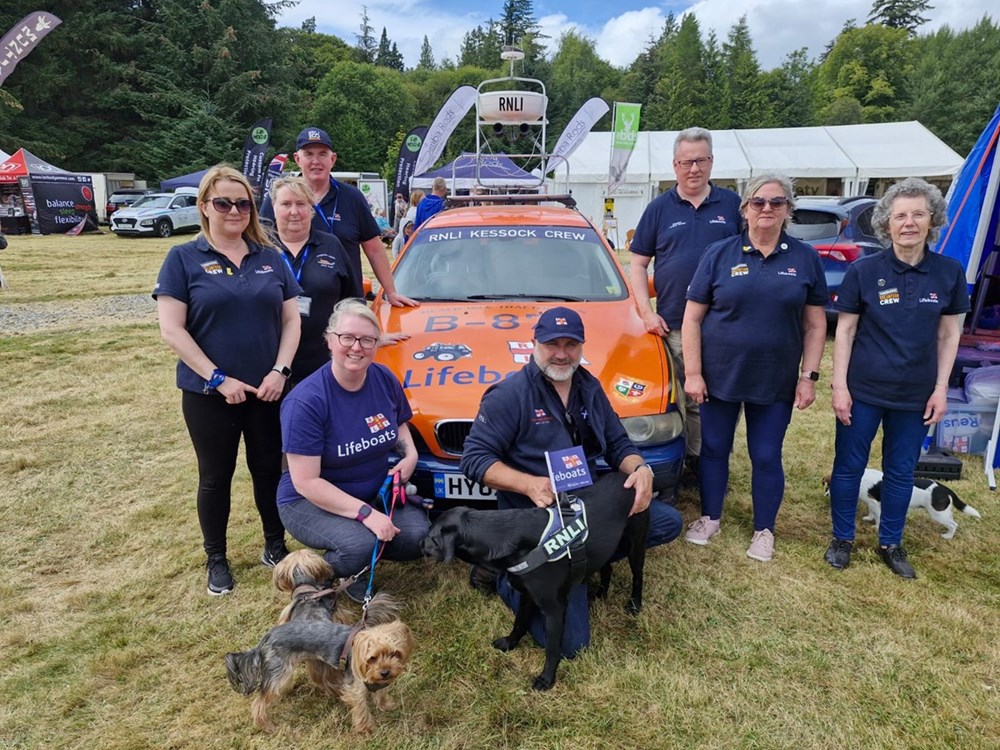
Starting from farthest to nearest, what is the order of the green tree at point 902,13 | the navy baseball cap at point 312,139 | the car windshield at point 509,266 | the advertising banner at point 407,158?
1. the green tree at point 902,13
2. the advertising banner at point 407,158
3. the car windshield at point 509,266
4. the navy baseball cap at point 312,139

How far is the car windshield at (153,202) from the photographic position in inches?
858

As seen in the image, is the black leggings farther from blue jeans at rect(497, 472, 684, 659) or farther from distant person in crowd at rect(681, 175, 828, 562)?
distant person in crowd at rect(681, 175, 828, 562)

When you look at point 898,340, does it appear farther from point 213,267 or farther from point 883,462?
point 213,267

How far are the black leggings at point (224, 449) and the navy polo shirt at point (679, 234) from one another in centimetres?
222

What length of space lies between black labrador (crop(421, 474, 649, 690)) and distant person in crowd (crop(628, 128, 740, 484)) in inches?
52.7

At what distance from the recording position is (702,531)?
133 inches

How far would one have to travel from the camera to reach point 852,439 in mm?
3105

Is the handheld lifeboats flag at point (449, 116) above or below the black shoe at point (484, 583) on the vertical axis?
above

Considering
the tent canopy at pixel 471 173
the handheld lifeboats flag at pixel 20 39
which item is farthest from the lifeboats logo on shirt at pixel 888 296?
the handheld lifeboats flag at pixel 20 39

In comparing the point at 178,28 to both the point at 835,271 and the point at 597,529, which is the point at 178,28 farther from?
the point at 597,529

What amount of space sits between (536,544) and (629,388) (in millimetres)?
1084

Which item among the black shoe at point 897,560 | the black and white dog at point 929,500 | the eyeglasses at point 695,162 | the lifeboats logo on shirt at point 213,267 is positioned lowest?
the black shoe at point 897,560

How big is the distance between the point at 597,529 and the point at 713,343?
1.29 metres

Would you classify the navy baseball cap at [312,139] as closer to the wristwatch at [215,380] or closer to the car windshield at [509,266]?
the car windshield at [509,266]
